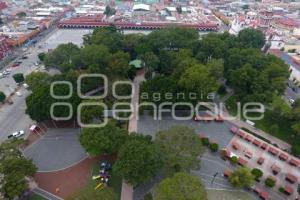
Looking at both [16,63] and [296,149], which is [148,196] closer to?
[296,149]

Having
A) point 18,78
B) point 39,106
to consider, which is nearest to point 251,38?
point 39,106

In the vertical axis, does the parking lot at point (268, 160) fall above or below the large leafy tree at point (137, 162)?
below

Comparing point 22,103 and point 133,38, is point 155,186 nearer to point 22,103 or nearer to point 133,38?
point 22,103

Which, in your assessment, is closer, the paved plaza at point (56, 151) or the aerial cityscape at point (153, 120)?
the aerial cityscape at point (153, 120)

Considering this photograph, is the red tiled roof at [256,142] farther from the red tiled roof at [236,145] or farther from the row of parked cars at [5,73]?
the row of parked cars at [5,73]

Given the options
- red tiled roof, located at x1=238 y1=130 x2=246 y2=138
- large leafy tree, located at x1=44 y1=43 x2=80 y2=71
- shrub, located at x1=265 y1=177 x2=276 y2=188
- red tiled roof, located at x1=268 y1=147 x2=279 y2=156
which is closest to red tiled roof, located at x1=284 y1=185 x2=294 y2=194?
shrub, located at x1=265 y1=177 x2=276 y2=188

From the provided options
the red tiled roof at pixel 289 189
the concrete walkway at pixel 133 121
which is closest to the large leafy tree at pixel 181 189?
the concrete walkway at pixel 133 121
